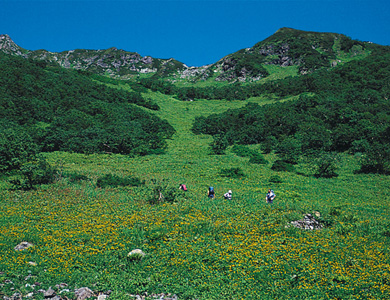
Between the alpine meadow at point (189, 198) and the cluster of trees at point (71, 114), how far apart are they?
1.16 ft

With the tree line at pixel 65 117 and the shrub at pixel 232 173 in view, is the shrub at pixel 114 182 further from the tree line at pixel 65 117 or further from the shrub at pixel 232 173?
the shrub at pixel 232 173

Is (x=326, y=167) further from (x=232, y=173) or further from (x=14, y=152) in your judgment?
(x=14, y=152)

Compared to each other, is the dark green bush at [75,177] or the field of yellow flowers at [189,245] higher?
the dark green bush at [75,177]

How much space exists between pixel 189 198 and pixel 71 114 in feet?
145

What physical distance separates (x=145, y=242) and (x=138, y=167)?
25.5 m

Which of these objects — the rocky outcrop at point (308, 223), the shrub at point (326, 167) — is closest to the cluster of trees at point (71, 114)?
the shrub at point (326, 167)

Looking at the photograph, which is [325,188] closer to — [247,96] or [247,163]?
[247,163]

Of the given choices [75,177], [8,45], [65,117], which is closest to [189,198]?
[75,177]

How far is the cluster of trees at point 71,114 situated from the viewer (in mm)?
48438

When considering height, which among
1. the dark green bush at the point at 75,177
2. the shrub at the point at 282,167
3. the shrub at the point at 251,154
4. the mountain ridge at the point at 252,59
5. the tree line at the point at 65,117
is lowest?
the dark green bush at the point at 75,177

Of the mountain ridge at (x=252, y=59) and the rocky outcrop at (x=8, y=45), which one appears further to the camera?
the rocky outcrop at (x=8, y=45)

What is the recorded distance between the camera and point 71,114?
58.1m

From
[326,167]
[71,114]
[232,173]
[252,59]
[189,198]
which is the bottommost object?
[189,198]

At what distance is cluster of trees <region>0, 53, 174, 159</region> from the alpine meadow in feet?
1.16
